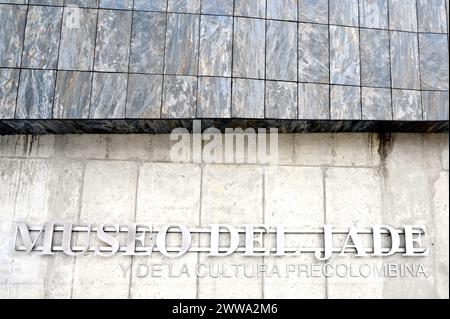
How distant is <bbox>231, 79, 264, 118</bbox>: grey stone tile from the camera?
18.6ft

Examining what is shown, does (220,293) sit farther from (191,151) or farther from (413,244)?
(413,244)

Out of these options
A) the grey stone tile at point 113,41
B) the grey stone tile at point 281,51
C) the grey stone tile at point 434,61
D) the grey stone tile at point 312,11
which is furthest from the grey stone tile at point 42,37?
the grey stone tile at point 434,61

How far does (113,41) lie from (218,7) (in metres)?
1.48

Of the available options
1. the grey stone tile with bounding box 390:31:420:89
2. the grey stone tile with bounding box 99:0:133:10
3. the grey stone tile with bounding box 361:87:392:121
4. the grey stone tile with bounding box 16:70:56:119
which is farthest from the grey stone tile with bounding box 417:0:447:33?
the grey stone tile with bounding box 16:70:56:119

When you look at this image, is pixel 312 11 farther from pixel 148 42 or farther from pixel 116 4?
pixel 116 4

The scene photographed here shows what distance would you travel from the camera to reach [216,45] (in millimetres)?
5812

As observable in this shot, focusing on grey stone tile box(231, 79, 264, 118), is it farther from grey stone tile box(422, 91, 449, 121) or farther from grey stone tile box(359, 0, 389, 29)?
grey stone tile box(422, 91, 449, 121)

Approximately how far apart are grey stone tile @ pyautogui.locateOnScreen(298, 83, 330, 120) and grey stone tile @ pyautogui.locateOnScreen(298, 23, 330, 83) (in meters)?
0.10

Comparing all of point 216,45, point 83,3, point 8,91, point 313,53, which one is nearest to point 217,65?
point 216,45

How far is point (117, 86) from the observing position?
18.6ft

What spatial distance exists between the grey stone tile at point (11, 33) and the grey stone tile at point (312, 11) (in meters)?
3.70

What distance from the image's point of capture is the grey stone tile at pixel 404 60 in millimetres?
5930

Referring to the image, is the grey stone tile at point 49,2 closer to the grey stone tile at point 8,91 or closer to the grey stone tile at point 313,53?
the grey stone tile at point 8,91
